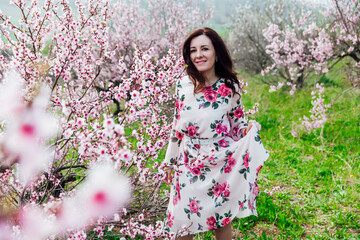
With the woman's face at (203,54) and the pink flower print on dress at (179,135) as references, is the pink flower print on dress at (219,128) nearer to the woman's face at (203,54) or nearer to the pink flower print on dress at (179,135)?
the pink flower print on dress at (179,135)

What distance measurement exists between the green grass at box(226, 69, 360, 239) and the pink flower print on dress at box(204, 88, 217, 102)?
4.54 feet

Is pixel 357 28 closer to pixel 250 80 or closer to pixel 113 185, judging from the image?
pixel 250 80

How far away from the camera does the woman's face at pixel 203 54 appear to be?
218 centimetres

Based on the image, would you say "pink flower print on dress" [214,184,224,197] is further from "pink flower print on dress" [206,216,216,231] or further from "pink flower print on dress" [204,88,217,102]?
"pink flower print on dress" [204,88,217,102]

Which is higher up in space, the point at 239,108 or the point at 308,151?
the point at 239,108

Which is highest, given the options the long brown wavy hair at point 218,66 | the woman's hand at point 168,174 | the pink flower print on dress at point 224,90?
the long brown wavy hair at point 218,66

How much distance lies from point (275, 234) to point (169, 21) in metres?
7.14

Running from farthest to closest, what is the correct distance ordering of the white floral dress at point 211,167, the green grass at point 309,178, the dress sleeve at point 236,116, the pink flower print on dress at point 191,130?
the green grass at point 309,178
the dress sleeve at point 236,116
the pink flower print on dress at point 191,130
the white floral dress at point 211,167

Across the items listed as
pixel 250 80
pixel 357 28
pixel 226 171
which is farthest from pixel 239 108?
pixel 250 80

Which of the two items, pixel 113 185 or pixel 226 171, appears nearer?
pixel 113 185

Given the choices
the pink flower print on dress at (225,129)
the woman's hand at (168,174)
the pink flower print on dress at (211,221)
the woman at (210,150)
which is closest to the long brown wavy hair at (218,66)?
the woman at (210,150)

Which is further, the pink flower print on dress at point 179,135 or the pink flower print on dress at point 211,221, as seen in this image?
the pink flower print on dress at point 179,135

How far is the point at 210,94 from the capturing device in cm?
217

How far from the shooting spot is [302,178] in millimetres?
4102
